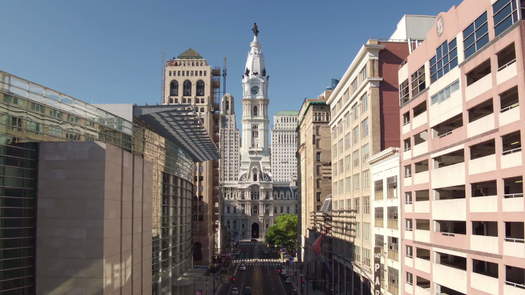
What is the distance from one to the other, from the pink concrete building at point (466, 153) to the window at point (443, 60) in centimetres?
8

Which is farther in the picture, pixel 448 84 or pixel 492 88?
pixel 448 84

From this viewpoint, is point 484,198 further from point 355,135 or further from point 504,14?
point 355,135

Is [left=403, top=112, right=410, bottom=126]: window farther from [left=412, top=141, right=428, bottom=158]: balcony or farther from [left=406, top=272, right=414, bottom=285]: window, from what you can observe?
[left=406, top=272, right=414, bottom=285]: window

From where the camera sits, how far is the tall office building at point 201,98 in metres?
112

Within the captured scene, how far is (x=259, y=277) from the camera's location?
107m

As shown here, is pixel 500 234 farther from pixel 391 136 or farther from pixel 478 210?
pixel 391 136

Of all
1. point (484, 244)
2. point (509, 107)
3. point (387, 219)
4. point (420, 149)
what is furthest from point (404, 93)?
point (484, 244)

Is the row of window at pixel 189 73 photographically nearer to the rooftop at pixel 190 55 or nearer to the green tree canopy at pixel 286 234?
the rooftop at pixel 190 55

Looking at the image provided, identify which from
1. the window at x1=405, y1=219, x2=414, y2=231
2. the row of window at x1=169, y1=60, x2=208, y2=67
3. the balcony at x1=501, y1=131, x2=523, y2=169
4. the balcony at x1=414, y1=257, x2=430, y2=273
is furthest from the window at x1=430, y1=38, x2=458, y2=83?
the row of window at x1=169, y1=60, x2=208, y2=67

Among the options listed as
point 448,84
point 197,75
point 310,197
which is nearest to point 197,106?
point 197,75

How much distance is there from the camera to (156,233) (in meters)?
49.1

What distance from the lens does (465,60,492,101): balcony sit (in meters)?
31.5

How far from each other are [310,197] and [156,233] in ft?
187

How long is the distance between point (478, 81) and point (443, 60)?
21.5ft
